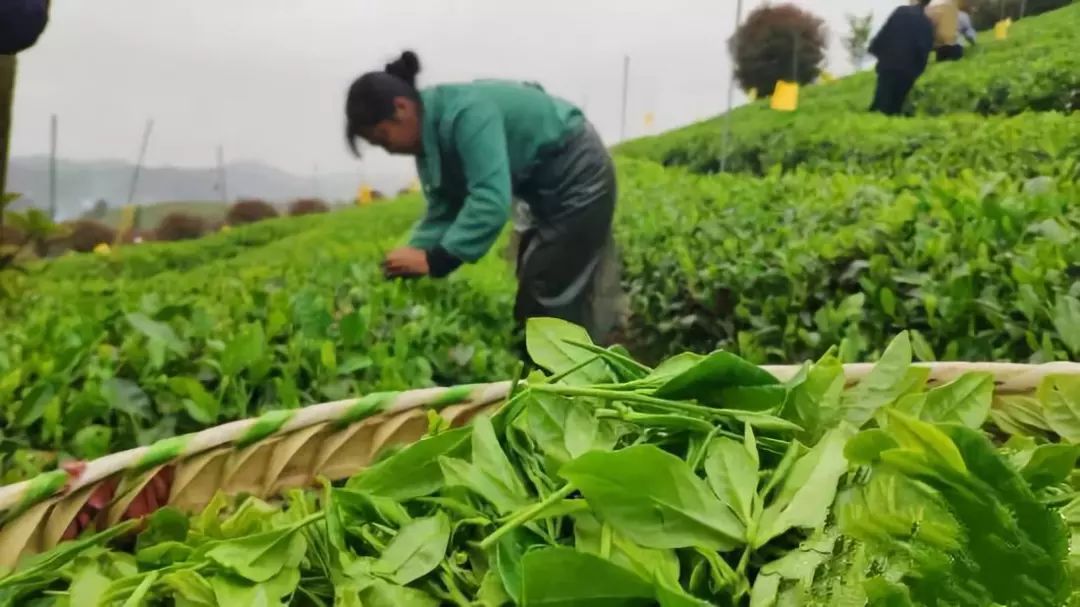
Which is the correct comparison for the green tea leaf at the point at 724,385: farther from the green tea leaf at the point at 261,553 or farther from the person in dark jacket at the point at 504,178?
the person in dark jacket at the point at 504,178

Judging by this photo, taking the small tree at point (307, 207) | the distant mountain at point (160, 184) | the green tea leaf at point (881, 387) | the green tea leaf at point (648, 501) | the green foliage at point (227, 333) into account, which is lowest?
the green foliage at point (227, 333)

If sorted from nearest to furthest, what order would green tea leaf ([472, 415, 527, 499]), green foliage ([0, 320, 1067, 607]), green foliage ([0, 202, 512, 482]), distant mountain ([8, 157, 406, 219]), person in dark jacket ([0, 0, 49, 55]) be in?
1. green foliage ([0, 320, 1067, 607])
2. green tea leaf ([472, 415, 527, 499])
3. green foliage ([0, 202, 512, 482])
4. person in dark jacket ([0, 0, 49, 55])
5. distant mountain ([8, 157, 406, 219])

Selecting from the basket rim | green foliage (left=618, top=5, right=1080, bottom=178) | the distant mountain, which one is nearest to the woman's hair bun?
the distant mountain

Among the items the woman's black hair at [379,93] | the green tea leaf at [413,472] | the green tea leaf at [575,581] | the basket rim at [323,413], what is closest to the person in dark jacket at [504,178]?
the woman's black hair at [379,93]

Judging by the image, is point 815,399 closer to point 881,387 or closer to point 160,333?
point 881,387

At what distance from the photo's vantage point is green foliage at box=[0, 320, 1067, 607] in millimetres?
248

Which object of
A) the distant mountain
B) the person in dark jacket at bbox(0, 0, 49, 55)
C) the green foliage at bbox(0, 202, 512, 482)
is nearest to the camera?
the green foliage at bbox(0, 202, 512, 482)

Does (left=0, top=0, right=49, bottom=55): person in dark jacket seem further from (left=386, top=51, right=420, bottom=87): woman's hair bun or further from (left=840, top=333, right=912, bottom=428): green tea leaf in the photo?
(left=840, top=333, right=912, bottom=428): green tea leaf

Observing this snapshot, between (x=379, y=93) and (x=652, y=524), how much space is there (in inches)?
28.7

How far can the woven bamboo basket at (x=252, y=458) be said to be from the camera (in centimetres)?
42

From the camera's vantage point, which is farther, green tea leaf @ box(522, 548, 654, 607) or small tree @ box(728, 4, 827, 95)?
small tree @ box(728, 4, 827, 95)

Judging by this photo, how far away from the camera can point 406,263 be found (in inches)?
38.7

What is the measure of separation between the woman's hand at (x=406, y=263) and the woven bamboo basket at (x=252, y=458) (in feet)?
1.54

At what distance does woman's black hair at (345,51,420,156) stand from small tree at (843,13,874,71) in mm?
535
